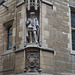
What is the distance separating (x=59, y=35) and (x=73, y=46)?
1561 millimetres

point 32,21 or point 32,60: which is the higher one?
point 32,21

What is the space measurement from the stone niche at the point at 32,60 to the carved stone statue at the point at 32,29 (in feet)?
1.85

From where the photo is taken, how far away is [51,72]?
13.1 m

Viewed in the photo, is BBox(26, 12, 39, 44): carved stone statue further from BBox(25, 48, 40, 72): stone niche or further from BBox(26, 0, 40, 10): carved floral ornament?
BBox(25, 48, 40, 72): stone niche

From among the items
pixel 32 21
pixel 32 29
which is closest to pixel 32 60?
pixel 32 29

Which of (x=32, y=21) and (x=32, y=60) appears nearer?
(x=32, y=60)

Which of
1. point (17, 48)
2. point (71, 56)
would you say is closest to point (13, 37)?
point (17, 48)

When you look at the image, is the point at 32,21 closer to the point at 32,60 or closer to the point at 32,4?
the point at 32,4

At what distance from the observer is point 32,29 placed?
13.1m

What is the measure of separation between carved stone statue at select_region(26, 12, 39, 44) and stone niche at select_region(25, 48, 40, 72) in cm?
56

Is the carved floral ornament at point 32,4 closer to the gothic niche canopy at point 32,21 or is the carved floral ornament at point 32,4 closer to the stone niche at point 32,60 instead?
the gothic niche canopy at point 32,21

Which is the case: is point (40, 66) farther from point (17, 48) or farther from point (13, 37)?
point (13, 37)

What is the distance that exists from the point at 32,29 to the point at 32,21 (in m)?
0.52

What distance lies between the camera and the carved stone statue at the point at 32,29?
42.6 feet
